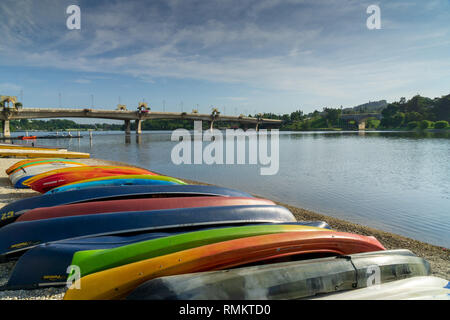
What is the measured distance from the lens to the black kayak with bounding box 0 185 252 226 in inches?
166

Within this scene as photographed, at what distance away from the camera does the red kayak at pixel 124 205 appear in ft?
12.2

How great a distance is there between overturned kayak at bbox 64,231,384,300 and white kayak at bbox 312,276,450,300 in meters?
0.49

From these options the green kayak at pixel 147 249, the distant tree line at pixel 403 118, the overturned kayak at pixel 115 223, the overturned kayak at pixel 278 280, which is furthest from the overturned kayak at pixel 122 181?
the distant tree line at pixel 403 118

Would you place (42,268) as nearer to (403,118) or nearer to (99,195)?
(99,195)

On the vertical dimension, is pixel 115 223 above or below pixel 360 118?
below

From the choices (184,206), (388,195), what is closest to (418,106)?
(388,195)

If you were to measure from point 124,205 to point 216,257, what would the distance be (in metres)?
2.40

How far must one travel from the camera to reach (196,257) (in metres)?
2.27

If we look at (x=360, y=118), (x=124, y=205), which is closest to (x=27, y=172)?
(x=124, y=205)

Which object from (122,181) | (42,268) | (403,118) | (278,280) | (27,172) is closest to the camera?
(278,280)

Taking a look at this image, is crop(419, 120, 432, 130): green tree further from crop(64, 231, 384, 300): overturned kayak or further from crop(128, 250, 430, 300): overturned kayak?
crop(128, 250, 430, 300): overturned kayak

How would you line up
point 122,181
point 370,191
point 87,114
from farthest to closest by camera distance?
point 87,114 < point 370,191 < point 122,181
